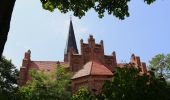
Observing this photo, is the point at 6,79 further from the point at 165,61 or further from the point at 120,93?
the point at 120,93

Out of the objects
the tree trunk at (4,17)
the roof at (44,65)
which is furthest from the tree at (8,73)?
the tree trunk at (4,17)

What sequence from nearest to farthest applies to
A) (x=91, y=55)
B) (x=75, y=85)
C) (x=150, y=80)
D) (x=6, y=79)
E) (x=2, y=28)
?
(x=2, y=28) < (x=150, y=80) < (x=75, y=85) < (x=91, y=55) < (x=6, y=79)

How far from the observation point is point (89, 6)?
8.93 meters

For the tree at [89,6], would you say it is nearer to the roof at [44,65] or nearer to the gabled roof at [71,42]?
the roof at [44,65]

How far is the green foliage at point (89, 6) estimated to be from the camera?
864cm

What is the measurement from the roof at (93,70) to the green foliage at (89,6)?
1083 inches

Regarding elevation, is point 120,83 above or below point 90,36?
A: below

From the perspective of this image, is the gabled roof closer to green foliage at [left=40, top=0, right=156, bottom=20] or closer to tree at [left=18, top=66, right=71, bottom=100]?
tree at [left=18, top=66, right=71, bottom=100]

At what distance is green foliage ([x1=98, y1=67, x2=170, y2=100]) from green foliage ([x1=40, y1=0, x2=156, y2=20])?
2.53 metres

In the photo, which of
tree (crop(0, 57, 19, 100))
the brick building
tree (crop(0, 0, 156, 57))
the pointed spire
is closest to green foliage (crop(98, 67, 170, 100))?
tree (crop(0, 0, 156, 57))

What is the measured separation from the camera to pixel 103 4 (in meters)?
8.77

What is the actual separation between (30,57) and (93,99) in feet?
105

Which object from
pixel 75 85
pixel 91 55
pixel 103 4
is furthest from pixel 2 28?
pixel 91 55

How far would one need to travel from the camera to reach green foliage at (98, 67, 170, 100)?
9.70 meters
